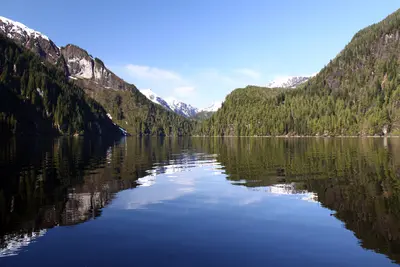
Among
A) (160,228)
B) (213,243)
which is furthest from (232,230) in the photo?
(160,228)

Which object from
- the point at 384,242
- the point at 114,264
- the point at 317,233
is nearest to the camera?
the point at 114,264

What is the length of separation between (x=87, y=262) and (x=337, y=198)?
72.9 ft

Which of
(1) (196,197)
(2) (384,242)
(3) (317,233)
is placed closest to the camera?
(2) (384,242)

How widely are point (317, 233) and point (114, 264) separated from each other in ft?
40.2

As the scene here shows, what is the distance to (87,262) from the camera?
15344 mm

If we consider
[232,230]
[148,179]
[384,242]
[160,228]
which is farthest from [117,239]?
[148,179]

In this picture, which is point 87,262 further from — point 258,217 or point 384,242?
point 384,242

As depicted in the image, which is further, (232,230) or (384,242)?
(232,230)

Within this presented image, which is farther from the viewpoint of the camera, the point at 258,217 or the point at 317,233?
the point at 258,217

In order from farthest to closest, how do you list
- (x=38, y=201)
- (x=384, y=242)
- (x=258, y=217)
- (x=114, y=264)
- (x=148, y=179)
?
1. (x=148, y=179)
2. (x=38, y=201)
3. (x=258, y=217)
4. (x=384, y=242)
5. (x=114, y=264)

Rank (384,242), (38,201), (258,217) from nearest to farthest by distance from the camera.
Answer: (384,242) → (258,217) → (38,201)

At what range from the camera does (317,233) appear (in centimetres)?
1991

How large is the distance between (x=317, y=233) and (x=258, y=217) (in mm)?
4895

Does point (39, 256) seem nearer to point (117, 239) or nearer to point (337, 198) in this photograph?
point (117, 239)
